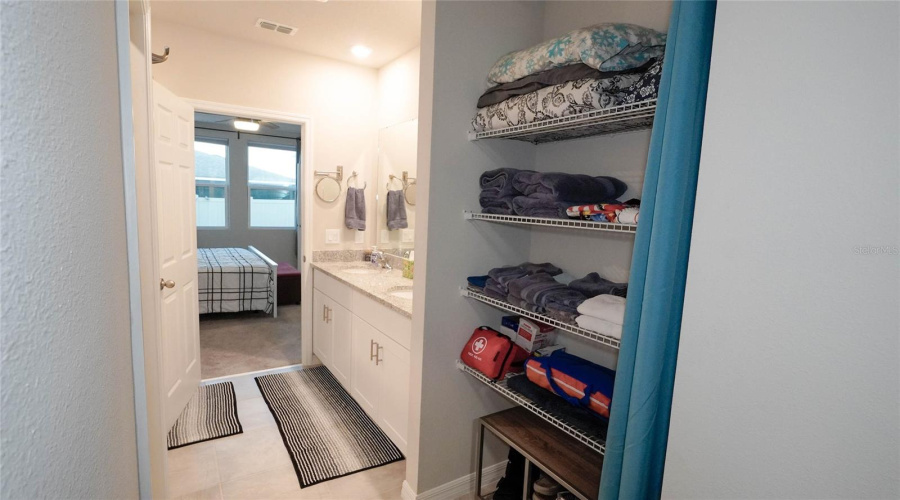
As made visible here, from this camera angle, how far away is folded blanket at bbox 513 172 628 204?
154 centimetres

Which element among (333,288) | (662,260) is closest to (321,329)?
(333,288)

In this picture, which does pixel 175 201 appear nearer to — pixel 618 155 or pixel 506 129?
pixel 506 129

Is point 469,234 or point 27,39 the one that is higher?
point 27,39

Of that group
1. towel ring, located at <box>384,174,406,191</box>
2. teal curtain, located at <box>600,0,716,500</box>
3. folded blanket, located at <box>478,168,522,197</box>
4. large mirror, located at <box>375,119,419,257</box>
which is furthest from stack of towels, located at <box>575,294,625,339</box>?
towel ring, located at <box>384,174,406,191</box>

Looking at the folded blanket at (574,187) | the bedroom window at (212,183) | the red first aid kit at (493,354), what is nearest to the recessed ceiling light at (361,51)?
the folded blanket at (574,187)

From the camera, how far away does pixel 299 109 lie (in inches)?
129

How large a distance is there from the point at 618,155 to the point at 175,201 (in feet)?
8.24

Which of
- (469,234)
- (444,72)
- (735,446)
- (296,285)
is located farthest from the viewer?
(296,285)

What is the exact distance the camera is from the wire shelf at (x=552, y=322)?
1.31 meters

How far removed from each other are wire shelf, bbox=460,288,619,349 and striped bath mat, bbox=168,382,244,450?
1.76 m

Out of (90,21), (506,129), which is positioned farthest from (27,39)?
(506,129)

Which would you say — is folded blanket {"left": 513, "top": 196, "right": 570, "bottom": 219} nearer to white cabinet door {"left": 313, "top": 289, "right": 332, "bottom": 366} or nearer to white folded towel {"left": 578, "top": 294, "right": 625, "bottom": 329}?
white folded towel {"left": 578, "top": 294, "right": 625, "bottom": 329}

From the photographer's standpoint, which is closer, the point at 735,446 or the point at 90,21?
the point at 90,21

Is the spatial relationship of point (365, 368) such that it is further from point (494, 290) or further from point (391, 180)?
point (391, 180)
